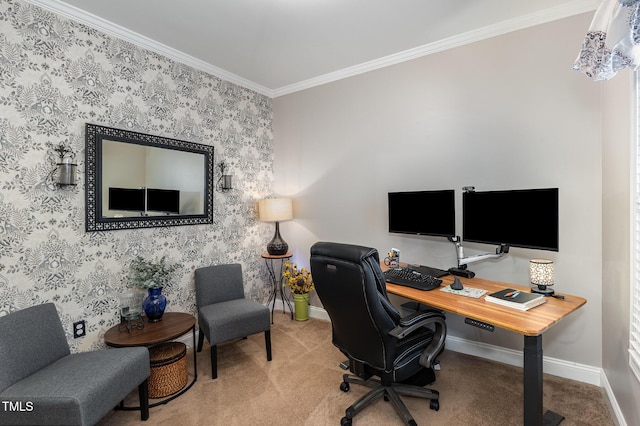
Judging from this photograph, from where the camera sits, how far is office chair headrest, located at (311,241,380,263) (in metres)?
1.59

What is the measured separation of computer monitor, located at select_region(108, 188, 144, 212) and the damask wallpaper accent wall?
7.6 inches

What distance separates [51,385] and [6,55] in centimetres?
196

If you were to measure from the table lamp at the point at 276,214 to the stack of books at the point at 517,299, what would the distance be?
7.26ft

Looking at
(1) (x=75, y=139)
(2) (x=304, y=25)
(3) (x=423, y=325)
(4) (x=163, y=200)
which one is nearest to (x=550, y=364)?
(3) (x=423, y=325)

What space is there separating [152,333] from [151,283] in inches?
14.7

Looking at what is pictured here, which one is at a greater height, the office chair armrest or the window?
the window

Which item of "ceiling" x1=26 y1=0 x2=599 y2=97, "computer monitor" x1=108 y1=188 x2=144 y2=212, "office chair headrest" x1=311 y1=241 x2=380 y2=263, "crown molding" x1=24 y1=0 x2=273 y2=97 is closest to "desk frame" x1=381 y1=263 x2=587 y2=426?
"office chair headrest" x1=311 y1=241 x2=380 y2=263

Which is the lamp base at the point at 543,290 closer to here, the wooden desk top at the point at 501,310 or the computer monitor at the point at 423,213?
the wooden desk top at the point at 501,310

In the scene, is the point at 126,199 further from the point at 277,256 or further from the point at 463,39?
the point at 463,39

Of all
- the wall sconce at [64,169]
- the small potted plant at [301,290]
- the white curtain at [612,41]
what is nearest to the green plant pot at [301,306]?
the small potted plant at [301,290]

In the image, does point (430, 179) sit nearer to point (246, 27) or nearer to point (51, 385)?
point (246, 27)

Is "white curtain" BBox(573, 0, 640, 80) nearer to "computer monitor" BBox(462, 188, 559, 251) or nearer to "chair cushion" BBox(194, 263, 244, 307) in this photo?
"computer monitor" BBox(462, 188, 559, 251)

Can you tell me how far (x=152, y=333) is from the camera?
220cm

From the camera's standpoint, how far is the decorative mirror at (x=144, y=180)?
7.58 feet
